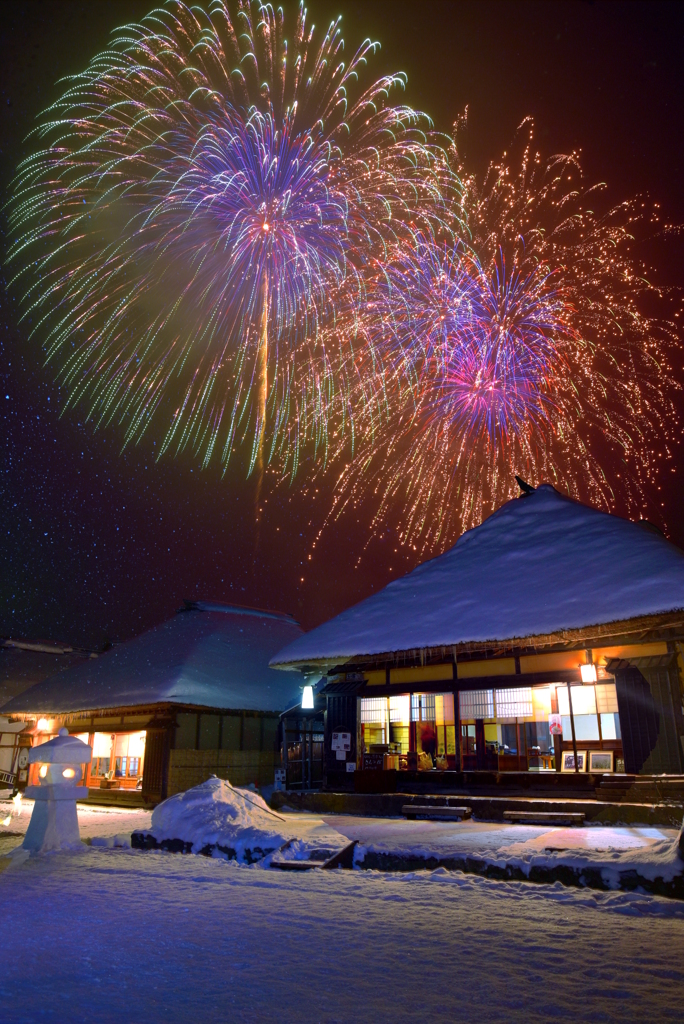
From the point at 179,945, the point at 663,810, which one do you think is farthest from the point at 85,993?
the point at 663,810

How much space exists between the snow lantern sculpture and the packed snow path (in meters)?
2.63

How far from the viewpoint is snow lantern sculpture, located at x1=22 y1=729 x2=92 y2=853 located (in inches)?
395

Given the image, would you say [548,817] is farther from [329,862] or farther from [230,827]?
[230,827]

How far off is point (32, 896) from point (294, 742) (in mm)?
15170

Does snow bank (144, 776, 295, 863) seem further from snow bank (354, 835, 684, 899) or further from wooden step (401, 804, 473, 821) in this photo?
wooden step (401, 804, 473, 821)

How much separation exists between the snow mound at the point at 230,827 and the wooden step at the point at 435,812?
2.54 m

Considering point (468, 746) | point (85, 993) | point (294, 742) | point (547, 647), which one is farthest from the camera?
point (294, 742)

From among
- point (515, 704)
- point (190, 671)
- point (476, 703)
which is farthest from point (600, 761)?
point (190, 671)

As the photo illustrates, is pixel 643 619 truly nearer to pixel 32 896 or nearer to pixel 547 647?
pixel 547 647

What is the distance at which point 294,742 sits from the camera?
2166 cm

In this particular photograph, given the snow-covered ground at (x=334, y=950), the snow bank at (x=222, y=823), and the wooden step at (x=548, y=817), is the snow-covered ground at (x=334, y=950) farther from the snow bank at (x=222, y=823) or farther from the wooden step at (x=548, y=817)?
the wooden step at (x=548, y=817)

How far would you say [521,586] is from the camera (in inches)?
551

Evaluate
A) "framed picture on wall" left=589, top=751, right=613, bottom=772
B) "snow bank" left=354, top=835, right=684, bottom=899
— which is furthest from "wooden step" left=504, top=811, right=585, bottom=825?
"snow bank" left=354, top=835, right=684, bottom=899

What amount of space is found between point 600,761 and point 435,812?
333 centimetres
